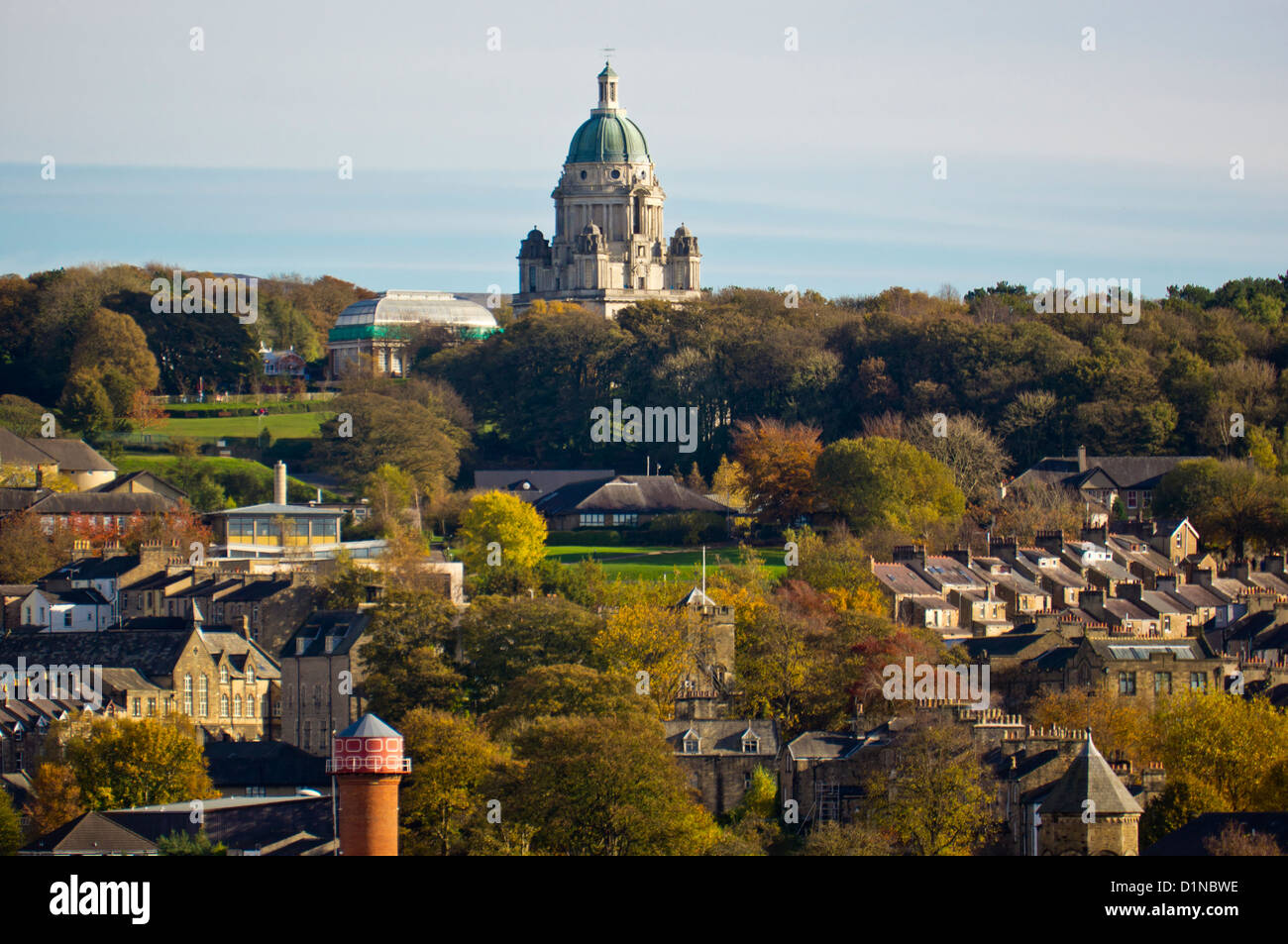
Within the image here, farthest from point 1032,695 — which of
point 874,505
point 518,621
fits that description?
point 874,505

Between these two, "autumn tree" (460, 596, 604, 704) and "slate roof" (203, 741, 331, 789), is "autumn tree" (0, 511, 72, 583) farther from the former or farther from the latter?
"slate roof" (203, 741, 331, 789)

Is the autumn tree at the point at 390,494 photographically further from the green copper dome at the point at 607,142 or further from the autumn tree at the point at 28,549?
the green copper dome at the point at 607,142

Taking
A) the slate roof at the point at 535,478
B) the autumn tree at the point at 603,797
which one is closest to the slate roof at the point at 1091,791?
the autumn tree at the point at 603,797

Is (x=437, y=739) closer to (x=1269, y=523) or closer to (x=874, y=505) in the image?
(x=874, y=505)

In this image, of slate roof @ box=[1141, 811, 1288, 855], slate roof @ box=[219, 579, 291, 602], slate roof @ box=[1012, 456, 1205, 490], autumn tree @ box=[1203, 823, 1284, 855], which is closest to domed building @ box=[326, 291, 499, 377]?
slate roof @ box=[1012, 456, 1205, 490]

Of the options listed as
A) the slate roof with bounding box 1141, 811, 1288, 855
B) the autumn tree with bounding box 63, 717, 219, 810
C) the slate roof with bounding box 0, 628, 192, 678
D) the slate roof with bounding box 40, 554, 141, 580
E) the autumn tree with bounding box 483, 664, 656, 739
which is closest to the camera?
the slate roof with bounding box 1141, 811, 1288, 855

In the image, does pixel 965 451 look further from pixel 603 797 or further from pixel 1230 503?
pixel 603 797

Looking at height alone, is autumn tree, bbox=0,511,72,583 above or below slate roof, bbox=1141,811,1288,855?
above
